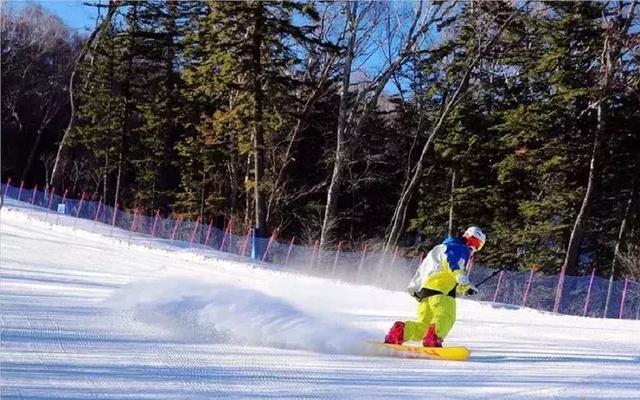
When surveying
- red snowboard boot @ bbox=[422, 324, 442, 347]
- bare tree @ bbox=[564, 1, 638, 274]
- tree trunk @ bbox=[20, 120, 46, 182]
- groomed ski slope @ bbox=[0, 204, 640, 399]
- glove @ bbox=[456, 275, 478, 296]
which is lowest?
groomed ski slope @ bbox=[0, 204, 640, 399]

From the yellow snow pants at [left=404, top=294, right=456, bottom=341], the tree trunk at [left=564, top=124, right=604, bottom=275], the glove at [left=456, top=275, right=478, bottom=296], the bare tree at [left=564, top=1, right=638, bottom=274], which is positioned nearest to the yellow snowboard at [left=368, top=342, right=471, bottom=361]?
the yellow snow pants at [left=404, top=294, right=456, bottom=341]

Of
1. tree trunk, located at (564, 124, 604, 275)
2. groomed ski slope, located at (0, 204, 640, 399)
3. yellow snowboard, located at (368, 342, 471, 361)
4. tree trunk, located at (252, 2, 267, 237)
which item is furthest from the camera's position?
tree trunk, located at (252, 2, 267, 237)

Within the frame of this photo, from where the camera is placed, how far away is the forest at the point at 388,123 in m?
28.2

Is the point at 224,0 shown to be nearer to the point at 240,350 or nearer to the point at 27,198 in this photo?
the point at 27,198

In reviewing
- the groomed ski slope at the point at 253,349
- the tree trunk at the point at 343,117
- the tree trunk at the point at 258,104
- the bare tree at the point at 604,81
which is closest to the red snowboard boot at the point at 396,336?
the groomed ski slope at the point at 253,349

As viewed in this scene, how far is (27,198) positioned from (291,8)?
1689cm

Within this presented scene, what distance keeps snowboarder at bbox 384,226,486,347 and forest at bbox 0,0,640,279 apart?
15.9 meters

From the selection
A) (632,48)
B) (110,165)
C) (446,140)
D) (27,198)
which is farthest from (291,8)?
(110,165)

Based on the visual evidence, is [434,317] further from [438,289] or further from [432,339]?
[438,289]

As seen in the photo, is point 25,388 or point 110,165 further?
point 110,165

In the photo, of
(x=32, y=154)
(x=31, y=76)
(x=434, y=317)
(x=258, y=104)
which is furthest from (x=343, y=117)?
(x=31, y=76)

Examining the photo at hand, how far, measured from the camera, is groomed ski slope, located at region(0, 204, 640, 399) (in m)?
5.74

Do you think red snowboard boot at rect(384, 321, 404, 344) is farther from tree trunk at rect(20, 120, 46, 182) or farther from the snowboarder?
tree trunk at rect(20, 120, 46, 182)

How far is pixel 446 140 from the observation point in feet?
113
